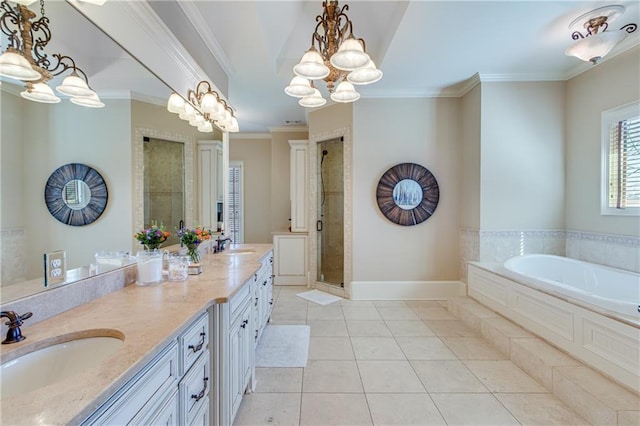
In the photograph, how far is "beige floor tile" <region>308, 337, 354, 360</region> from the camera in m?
2.54

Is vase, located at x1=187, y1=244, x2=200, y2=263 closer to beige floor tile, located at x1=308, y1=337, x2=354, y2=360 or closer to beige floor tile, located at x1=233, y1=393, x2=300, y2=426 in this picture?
beige floor tile, located at x1=233, y1=393, x2=300, y2=426

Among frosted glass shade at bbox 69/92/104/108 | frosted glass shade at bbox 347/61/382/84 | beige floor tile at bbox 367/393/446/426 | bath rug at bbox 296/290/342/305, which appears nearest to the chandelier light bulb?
frosted glass shade at bbox 69/92/104/108

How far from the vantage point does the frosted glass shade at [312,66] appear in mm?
1997

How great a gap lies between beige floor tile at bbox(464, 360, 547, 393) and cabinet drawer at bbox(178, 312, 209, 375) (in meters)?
2.03

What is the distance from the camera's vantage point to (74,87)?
1286 mm

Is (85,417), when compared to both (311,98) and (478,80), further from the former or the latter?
(478,80)

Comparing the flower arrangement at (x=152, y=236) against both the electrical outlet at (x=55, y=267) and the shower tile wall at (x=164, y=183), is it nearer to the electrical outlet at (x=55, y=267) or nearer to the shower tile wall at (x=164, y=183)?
the shower tile wall at (x=164, y=183)

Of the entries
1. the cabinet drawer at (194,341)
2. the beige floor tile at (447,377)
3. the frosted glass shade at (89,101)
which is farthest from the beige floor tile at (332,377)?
the frosted glass shade at (89,101)

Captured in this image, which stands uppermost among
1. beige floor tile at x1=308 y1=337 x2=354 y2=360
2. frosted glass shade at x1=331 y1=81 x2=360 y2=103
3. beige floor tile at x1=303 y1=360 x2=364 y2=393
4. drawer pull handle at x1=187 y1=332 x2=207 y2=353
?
frosted glass shade at x1=331 y1=81 x2=360 y2=103

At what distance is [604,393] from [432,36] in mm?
2990

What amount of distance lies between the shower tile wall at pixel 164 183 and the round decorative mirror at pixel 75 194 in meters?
0.40

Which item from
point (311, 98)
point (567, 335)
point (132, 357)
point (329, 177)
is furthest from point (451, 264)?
point (132, 357)

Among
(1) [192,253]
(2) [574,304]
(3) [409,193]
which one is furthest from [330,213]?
(2) [574,304]

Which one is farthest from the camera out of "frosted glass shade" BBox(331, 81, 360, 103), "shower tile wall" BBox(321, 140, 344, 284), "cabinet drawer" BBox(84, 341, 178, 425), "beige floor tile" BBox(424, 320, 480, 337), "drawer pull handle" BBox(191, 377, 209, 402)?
"shower tile wall" BBox(321, 140, 344, 284)
